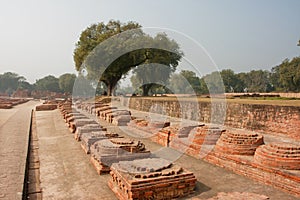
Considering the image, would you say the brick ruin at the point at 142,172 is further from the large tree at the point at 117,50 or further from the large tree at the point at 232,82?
the large tree at the point at 232,82

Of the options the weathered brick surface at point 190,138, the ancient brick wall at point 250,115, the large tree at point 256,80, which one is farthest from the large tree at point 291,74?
the weathered brick surface at point 190,138

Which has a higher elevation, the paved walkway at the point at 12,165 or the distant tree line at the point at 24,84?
the distant tree line at the point at 24,84

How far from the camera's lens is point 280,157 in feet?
13.9

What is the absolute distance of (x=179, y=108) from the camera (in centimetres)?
1317

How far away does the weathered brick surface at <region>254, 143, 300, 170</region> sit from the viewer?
13.6 ft

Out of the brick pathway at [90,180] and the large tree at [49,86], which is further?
the large tree at [49,86]

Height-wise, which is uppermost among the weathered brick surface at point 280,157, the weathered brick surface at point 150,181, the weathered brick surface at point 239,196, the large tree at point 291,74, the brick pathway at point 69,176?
the large tree at point 291,74

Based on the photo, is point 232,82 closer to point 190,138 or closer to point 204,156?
point 190,138

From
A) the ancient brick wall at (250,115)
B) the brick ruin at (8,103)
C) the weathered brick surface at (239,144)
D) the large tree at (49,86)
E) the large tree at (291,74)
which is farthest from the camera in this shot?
the large tree at (49,86)

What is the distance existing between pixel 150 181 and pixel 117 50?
21.1 metres

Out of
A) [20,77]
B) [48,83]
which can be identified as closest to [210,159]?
[48,83]

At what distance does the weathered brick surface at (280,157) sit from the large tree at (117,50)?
17615 mm

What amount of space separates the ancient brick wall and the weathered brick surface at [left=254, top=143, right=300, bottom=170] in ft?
10.1

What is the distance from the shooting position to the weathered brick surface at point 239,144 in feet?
16.4
